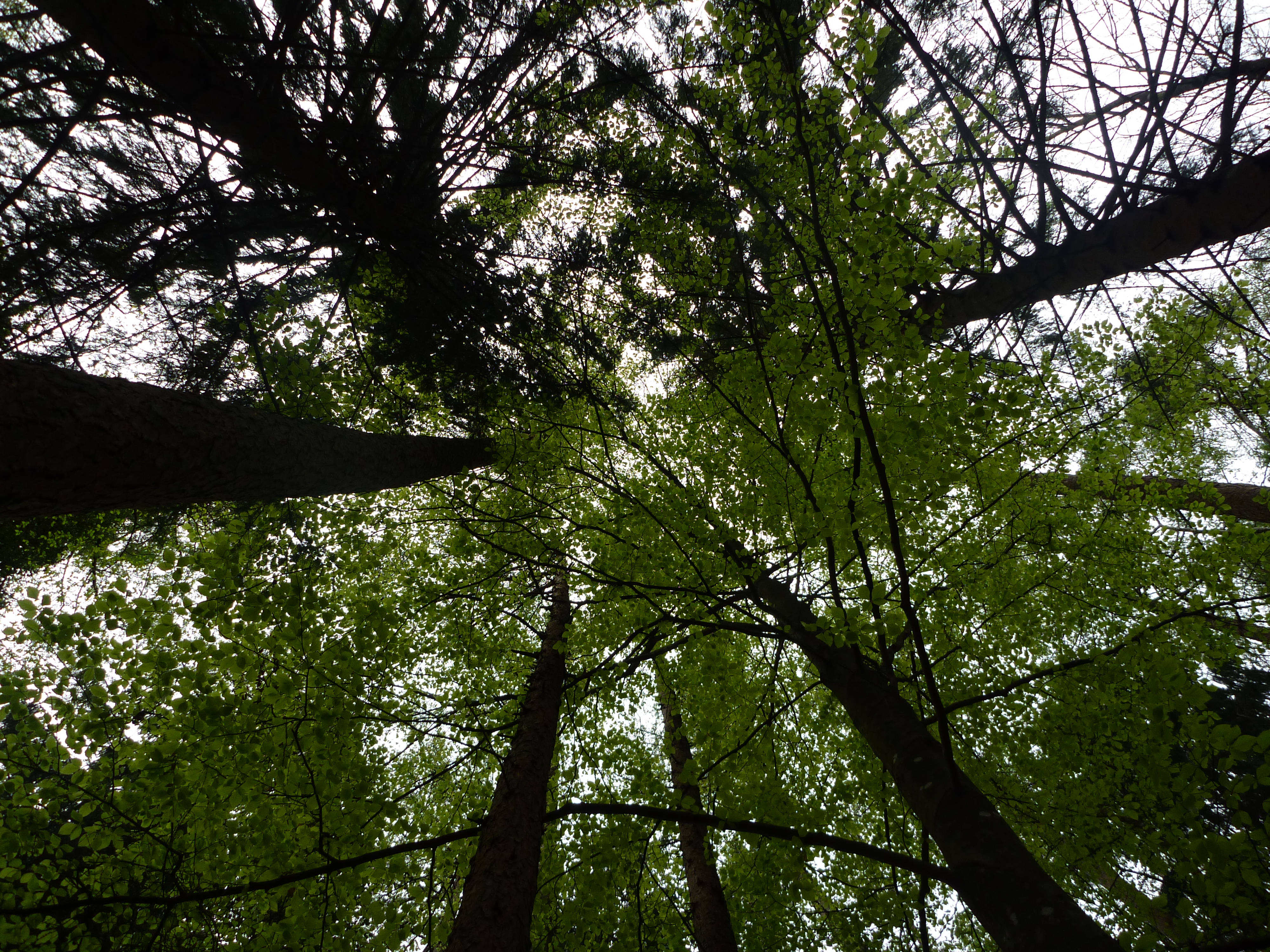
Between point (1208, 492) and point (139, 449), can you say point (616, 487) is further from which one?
point (1208, 492)

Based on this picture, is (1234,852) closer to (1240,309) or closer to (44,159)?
(44,159)

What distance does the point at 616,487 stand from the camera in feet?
11.8

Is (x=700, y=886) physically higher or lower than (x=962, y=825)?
higher

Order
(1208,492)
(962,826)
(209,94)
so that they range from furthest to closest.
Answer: (1208,492) → (209,94) → (962,826)

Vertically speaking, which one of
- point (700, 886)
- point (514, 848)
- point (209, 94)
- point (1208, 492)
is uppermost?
point (209, 94)

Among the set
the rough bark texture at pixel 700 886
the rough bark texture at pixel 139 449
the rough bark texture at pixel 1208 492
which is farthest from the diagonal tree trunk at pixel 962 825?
the rough bark texture at pixel 1208 492

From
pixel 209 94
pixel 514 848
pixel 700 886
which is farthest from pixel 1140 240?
pixel 700 886

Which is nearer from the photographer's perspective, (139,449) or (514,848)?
(139,449)

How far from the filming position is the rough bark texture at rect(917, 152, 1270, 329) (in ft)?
8.18

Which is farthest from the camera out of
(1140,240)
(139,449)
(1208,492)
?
(1208,492)

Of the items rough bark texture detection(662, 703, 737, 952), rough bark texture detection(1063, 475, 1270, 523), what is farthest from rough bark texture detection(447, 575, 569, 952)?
rough bark texture detection(1063, 475, 1270, 523)

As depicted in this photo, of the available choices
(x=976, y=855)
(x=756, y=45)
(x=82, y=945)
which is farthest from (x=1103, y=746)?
(x=82, y=945)

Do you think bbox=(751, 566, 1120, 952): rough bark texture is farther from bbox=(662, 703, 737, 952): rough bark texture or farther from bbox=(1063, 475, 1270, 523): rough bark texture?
bbox=(1063, 475, 1270, 523): rough bark texture

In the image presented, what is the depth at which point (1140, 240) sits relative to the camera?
282 cm
